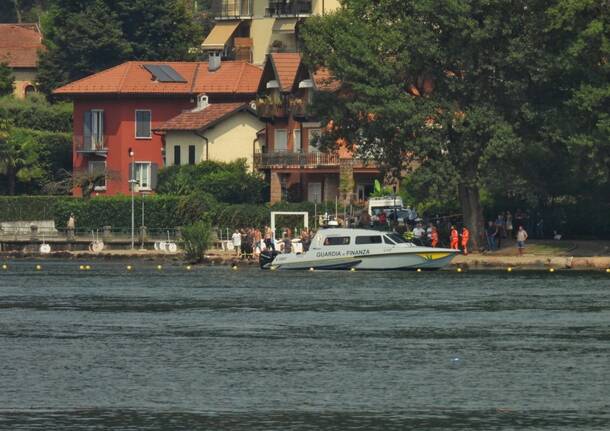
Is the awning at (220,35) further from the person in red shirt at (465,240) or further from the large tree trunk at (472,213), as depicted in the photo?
the person in red shirt at (465,240)

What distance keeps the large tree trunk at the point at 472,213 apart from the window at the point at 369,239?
879 centimetres

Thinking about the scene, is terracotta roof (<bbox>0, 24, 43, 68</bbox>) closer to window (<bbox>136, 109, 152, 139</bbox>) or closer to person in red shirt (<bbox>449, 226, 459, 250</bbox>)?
window (<bbox>136, 109, 152, 139</bbox>)

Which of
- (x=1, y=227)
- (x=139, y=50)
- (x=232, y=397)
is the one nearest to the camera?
(x=232, y=397)

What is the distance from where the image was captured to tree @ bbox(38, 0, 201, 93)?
141 m

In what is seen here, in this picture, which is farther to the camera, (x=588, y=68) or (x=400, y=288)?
(x=588, y=68)

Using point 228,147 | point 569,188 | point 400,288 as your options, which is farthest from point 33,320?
point 228,147

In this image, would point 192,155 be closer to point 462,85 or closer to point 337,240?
point 462,85

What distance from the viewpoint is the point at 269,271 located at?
90500 mm

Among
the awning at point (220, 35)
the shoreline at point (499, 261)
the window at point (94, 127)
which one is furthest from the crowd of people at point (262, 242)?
the awning at point (220, 35)

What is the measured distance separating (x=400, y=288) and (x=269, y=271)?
1585 cm

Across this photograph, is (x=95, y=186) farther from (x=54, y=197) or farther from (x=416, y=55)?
(x=416, y=55)

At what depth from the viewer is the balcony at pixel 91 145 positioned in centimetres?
13225

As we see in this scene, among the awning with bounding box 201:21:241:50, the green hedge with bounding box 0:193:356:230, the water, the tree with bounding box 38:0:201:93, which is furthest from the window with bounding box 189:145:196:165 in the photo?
the water

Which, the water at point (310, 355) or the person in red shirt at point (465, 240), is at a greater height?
the person in red shirt at point (465, 240)
